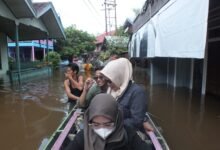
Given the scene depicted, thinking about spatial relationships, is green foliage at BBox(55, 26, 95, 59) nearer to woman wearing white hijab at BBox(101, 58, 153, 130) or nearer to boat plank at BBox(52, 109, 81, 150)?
boat plank at BBox(52, 109, 81, 150)

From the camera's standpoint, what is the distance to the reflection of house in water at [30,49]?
34650 millimetres

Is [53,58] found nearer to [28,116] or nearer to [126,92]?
[28,116]

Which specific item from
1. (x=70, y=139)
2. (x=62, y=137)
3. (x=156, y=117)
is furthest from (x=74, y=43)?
(x=62, y=137)

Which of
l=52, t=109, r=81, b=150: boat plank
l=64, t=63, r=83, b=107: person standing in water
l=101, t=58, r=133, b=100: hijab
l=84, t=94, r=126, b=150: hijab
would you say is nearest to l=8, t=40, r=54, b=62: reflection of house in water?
l=64, t=63, r=83, b=107: person standing in water

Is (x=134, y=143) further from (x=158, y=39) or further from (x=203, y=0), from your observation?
(x=158, y=39)

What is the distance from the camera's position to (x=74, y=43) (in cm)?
3703

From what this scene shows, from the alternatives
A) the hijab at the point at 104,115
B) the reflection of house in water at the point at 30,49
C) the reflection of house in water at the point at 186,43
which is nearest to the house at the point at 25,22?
the reflection of house in water at the point at 186,43

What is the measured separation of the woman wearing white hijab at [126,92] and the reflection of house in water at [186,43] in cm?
246

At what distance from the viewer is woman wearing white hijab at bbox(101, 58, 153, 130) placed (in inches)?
118

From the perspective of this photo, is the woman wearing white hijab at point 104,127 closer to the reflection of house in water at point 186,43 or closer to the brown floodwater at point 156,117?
the reflection of house in water at point 186,43

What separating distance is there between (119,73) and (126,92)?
0.21m

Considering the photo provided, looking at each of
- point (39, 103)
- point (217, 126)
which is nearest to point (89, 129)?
point (217, 126)

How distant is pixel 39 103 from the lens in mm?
9914

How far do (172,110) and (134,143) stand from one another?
21.5ft
